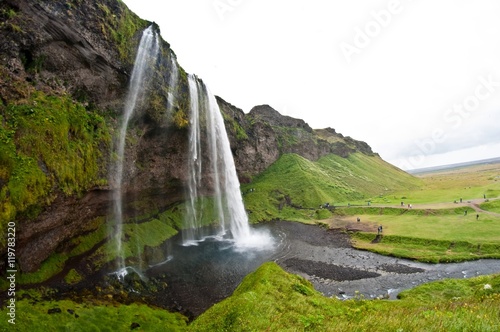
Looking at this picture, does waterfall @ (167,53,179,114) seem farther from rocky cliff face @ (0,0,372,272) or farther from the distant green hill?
the distant green hill

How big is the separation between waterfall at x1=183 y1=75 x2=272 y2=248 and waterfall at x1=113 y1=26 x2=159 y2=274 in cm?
1255

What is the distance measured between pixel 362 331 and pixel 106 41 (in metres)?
42.3

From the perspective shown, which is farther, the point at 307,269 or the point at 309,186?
the point at 309,186

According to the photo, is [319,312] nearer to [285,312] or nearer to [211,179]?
[285,312]

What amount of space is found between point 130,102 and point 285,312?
38.0 meters

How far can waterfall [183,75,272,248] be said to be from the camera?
189 feet

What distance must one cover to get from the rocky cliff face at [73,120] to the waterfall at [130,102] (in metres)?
1.05

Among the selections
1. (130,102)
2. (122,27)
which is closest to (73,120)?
(130,102)

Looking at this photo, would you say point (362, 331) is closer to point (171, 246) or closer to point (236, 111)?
point (171, 246)

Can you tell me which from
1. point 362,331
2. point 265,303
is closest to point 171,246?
point 265,303

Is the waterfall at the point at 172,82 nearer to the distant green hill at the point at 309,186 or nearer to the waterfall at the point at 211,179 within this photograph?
the waterfall at the point at 211,179

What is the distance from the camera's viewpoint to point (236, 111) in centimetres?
10006

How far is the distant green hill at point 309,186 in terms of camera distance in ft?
260

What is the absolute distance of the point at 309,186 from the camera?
298 feet
